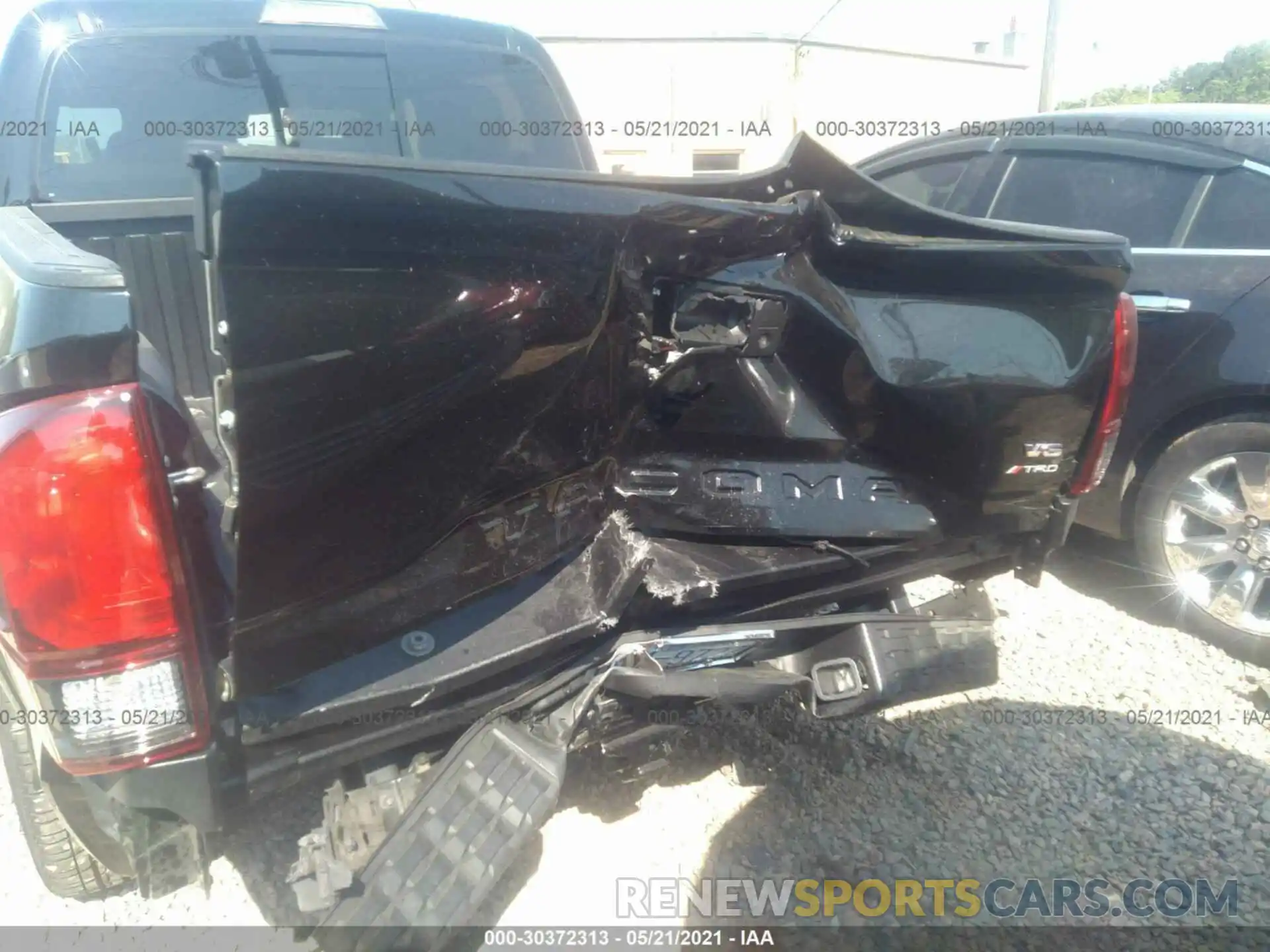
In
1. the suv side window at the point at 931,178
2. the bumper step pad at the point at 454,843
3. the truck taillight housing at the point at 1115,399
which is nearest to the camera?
the bumper step pad at the point at 454,843

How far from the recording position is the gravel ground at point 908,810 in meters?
2.45

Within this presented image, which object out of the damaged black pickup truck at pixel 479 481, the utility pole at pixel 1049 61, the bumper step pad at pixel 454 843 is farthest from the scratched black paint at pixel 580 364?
the utility pole at pixel 1049 61

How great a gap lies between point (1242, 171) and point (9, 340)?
13.6 ft

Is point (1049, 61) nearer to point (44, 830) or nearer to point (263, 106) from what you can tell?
point (263, 106)

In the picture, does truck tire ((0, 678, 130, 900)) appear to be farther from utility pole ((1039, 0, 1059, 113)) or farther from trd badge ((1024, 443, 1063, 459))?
utility pole ((1039, 0, 1059, 113))

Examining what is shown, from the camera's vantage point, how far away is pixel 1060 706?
3252 mm

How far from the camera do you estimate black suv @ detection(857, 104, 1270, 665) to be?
347 centimetres

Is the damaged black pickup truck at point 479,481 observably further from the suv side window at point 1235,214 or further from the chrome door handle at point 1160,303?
the suv side window at point 1235,214

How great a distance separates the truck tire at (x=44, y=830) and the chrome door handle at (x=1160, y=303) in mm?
3902

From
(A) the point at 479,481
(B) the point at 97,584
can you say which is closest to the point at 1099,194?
(A) the point at 479,481

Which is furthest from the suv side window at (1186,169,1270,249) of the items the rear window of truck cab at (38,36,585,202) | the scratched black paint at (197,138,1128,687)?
the rear window of truck cab at (38,36,585,202)

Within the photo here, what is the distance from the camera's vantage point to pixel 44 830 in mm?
2105

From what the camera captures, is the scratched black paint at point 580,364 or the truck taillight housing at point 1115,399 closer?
the scratched black paint at point 580,364
